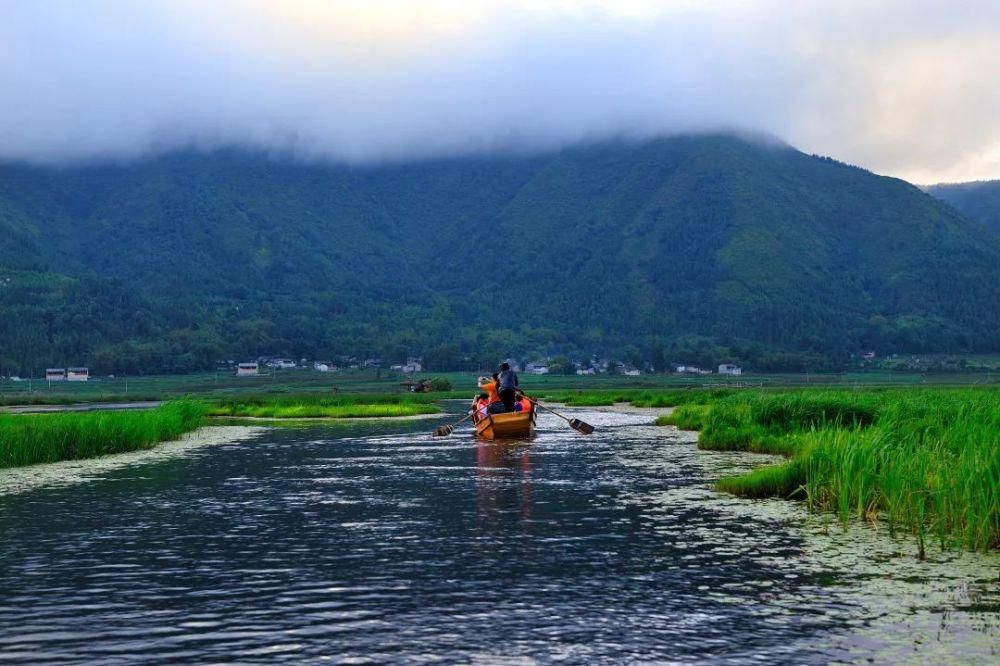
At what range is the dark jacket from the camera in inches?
2329

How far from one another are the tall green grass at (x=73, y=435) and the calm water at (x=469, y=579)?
38.1 ft

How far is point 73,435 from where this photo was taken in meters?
48.7

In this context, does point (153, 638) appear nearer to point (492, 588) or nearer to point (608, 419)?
point (492, 588)

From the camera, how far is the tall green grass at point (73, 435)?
147ft

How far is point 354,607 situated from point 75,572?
719cm

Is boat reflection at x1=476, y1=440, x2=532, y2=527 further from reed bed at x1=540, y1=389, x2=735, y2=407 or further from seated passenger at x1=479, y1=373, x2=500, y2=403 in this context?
reed bed at x1=540, y1=389, x2=735, y2=407

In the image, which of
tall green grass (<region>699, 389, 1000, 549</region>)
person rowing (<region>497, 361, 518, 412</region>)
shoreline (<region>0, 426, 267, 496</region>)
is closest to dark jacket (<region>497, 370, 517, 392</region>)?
person rowing (<region>497, 361, 518, 412</region>)

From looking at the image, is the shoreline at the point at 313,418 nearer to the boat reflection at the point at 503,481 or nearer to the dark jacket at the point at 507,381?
the dark jacket at the point at 507,381

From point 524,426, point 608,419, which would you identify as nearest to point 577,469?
point 524,426

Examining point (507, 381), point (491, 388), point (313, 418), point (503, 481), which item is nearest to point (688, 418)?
point (491, 388)

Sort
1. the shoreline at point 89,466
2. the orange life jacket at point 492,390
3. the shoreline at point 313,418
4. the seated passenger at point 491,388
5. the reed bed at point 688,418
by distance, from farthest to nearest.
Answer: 1. the shoreline at point 313,418
2. the reed bed at point 688,418
3. the seated passenger at point 491,388
4. the orange life jacket at point 492,390
5. the shoreline at point 89,466

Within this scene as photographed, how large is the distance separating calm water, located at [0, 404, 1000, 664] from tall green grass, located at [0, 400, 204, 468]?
11615 millimetres

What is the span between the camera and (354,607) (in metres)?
17.9

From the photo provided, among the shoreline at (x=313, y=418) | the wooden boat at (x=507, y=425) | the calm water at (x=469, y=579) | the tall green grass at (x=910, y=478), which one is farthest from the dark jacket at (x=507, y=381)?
the shoreline at (x=313, y=418)
